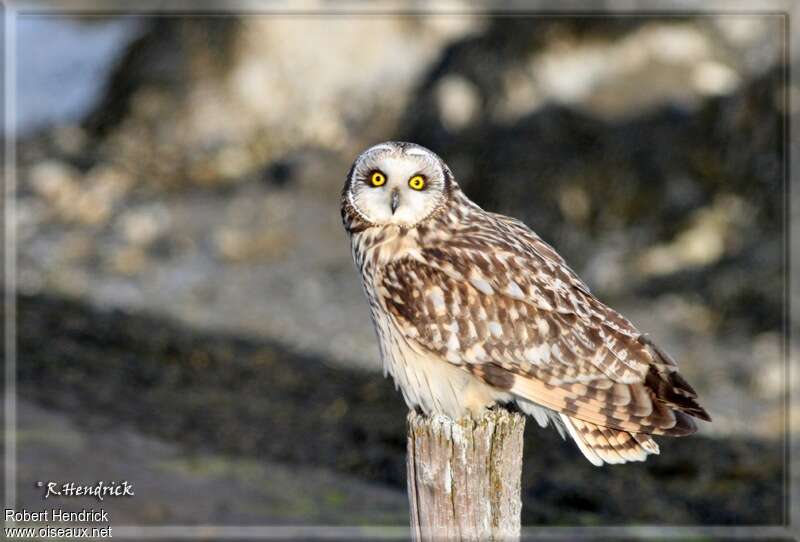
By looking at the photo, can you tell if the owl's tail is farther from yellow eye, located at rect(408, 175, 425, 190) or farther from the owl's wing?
yellow eye, located at rect(408, 175, 425, 190)

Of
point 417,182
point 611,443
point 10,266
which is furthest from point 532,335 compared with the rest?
point 10,266

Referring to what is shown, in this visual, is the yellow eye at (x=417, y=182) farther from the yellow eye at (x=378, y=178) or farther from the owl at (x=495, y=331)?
the yellow eye at (x=378, y=178)

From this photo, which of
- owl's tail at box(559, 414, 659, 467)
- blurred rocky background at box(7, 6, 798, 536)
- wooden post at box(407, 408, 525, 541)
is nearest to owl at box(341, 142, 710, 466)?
owl's tail at box(559, 414, 659, 467)

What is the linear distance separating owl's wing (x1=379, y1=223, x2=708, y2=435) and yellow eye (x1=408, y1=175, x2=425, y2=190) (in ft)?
1.06

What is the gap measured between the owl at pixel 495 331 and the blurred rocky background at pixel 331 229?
2804mm

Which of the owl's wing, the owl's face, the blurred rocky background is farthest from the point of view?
the blurred rocky background

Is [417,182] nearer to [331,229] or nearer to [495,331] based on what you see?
[495,331]

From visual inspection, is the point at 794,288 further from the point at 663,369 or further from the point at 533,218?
the point at 663,369

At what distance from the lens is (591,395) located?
4.32m

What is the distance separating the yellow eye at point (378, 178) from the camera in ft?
14.8

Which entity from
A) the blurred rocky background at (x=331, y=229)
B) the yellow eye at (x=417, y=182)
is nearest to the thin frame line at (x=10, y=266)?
the blurred rocky background at (x=331, y=229)

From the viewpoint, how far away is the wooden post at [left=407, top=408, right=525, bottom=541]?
4023 millimetres

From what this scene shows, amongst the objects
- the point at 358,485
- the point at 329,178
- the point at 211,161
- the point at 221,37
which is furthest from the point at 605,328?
the point at 221,37

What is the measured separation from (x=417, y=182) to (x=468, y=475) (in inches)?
50.8
